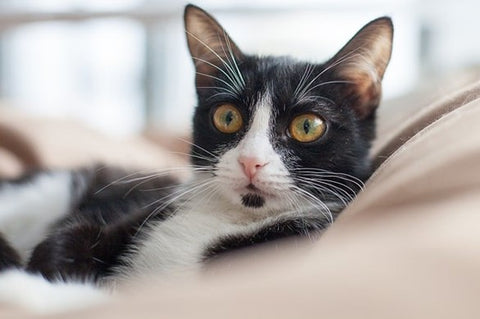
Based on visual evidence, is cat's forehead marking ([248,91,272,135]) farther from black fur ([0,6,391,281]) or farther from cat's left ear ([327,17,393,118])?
cat's left ear ([327,17,393,118])

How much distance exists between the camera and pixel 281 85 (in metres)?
1.14

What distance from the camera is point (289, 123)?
109 centimetres

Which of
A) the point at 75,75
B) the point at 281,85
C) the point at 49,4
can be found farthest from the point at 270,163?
the point at 75,75

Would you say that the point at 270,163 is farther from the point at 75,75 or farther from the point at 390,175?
the point at 75,75

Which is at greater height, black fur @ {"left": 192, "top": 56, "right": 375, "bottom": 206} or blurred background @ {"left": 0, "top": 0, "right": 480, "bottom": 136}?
blurred background @ {"left": 0, "top": 0, "right": 480, "bottom": 136}

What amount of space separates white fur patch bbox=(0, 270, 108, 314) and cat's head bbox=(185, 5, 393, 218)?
12.1 inches

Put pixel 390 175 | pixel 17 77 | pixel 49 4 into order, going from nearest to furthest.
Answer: pixel 390 175, pixel 49 4, pixel 17 77

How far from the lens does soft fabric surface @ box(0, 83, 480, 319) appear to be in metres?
0.44

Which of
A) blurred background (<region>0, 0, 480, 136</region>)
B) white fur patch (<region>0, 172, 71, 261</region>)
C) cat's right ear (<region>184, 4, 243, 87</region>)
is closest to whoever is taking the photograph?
cat's right ear (<region>184, 4, 243, 87</region>)

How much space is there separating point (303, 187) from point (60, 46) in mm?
2975

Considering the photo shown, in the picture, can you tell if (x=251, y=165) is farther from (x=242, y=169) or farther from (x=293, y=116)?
(x=293, y=116)

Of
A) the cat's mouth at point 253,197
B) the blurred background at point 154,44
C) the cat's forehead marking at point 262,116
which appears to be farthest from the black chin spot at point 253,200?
the blurred background at point 154,44

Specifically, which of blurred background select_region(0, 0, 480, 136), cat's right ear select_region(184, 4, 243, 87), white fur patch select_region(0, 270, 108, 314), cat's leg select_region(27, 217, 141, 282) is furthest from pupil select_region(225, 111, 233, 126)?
blurred background select_region(0, 0, 480, 136)

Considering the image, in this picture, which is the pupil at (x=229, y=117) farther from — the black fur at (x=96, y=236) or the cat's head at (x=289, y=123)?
the black fur at (x=96, y=236)
